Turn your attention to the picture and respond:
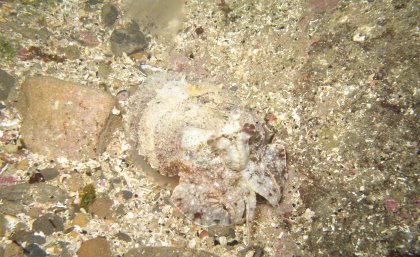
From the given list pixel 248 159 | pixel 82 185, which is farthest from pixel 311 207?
pixel 82 185

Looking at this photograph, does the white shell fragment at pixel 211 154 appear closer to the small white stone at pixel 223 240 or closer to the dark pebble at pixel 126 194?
the small white stone at pixel 223 240

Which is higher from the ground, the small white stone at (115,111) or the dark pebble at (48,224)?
the small white stone at (115,111)

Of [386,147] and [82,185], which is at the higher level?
[386,147]

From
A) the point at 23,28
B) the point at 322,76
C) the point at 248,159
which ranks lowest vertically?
the point at 248,159

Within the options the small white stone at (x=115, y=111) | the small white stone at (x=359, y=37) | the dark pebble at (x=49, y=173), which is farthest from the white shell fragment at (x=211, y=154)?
the small white stone at (x=359, y=37)

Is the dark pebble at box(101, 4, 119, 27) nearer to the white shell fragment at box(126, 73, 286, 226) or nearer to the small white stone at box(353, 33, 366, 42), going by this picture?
the white shell fragment at box(126, 73, 286, 226)

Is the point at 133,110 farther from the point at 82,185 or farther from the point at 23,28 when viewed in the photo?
the point at 23,28
